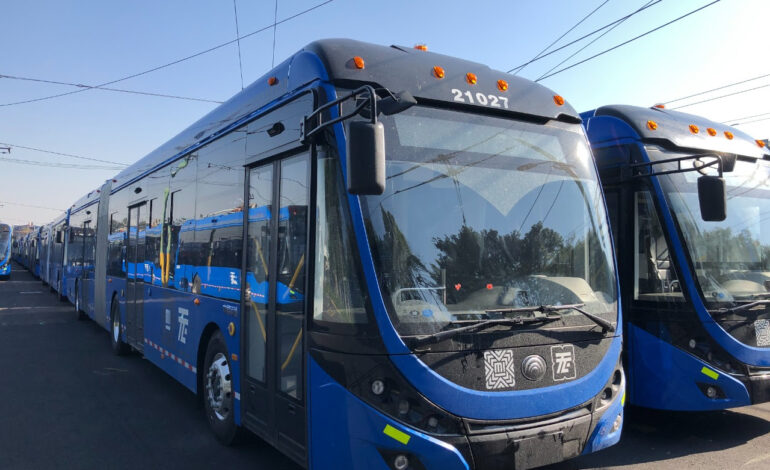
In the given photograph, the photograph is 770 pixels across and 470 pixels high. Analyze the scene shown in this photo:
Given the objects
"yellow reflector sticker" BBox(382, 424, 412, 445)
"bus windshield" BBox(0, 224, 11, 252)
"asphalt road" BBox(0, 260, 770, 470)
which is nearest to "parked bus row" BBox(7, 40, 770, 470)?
"yellow reflector sticker" BBox(382, 424, 412, 445)

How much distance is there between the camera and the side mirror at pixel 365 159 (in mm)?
3020

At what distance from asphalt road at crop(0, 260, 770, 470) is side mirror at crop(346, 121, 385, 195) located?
9.57 ft

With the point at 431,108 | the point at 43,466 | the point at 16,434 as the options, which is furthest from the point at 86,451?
the point at 431,108

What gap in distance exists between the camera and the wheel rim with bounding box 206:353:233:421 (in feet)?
16.7

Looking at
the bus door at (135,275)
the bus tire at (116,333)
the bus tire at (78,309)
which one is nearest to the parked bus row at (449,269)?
the bus door at (135,275)

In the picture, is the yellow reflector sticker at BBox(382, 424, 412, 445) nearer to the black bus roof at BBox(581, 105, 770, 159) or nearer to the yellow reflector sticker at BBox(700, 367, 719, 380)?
the yellow reflector sticker at BBox(700, 367, 719, 380)

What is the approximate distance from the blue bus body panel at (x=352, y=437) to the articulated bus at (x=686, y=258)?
Answer: 3021 millimetres

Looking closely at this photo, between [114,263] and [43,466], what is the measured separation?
5582mm

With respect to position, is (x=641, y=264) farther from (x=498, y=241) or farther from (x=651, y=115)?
(x=498, y=241)

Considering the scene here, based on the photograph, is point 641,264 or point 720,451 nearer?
point 720,451

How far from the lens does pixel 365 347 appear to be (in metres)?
3.31

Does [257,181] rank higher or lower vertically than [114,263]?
higher

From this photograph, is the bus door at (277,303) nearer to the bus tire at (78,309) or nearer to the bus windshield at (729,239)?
the bus windshield at (729,239)

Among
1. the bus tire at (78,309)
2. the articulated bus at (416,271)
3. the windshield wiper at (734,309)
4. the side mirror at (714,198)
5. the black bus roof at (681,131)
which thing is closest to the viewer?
the articulated bus at (416,271)
